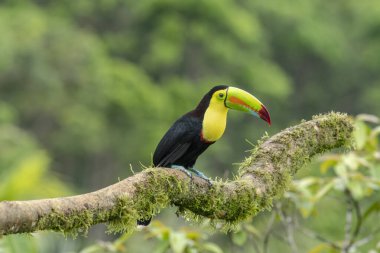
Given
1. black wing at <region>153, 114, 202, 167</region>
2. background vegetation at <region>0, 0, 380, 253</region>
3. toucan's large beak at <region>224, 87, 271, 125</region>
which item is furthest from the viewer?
background vegetation at <region>0, 0, 380, 253</region>

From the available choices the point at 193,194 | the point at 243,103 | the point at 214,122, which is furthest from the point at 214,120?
the point at 193,194

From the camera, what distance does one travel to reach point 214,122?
16.4 feet

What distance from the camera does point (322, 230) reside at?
58.0ft

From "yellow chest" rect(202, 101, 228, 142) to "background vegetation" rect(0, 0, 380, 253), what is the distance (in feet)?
53.5

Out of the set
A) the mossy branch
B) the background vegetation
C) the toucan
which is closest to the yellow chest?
the toucan

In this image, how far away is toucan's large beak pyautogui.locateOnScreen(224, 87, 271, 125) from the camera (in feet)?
16.3

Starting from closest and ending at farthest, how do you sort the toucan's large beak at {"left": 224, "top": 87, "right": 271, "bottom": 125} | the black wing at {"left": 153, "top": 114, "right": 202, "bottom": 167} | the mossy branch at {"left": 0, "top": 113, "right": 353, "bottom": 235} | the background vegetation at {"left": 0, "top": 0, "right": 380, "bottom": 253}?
1. the mossy branch at {"left": 0, "top": 113, "right": 353, "bottom": 235}
2. the toucan's large beak at {"left": 224, "top": 87, "right": 271, "bottom": 125}
3. the black wing at {"left": 153, "top": 114, "right": 202, "bottom": 167}
4. the background vegetation at {"left": 0, "top": 0, "right": 380, "bottom": 253}

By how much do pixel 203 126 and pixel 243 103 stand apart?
0.23 m

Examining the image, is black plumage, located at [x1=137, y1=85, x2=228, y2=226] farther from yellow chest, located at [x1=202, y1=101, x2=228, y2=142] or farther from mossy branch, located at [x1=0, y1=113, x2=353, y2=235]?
mossy branch, located at [x1=0, y1=113, x2=353, y2=235]

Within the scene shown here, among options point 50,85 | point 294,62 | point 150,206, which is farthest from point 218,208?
point 294,62

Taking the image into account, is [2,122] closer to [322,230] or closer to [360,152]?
[322,230]

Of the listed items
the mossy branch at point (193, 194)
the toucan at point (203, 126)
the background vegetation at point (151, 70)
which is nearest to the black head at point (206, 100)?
the toucan at point (203, 126)

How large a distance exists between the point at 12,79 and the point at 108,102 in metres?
4.36

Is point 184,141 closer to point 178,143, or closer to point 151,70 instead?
point 178,143
